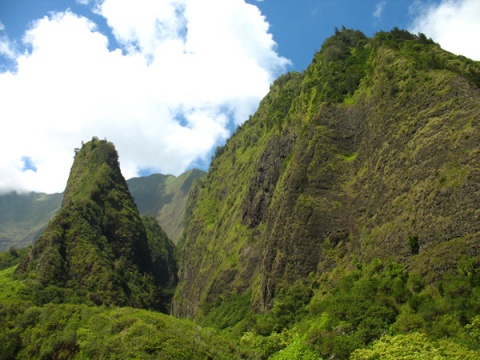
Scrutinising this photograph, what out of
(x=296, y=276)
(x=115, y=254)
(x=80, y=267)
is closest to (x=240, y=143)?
(x=115, y=254)

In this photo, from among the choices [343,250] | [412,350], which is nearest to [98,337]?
[343,250]

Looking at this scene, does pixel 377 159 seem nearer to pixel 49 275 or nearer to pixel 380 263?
pixel 380 263

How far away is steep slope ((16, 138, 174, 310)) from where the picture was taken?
307 ft

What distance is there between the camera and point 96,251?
344 feet

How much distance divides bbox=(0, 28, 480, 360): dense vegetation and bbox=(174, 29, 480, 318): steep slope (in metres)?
0.21

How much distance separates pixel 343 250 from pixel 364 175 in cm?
1111

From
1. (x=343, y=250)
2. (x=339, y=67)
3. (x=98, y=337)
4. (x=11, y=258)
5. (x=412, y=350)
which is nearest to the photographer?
(x=412, y=350)

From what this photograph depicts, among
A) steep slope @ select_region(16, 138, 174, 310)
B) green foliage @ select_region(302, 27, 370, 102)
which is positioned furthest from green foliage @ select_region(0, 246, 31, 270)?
green foliage @ select_region(302, 27, 370, 102)

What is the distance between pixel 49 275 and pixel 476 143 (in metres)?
91.1

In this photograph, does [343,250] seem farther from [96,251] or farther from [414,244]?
Result: [96,251]

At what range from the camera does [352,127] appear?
2489 inches

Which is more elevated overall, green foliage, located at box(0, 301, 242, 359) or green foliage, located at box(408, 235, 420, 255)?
green foliage, located at box(408, 235, 420, 255)

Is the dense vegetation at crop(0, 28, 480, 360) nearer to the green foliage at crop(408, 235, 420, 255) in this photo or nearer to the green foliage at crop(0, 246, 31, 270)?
the green foliage at crop(408, 235, 420, 255)

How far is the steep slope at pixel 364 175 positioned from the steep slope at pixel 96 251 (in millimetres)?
24435
